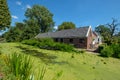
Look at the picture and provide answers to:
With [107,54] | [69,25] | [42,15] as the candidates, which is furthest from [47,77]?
[69,25]

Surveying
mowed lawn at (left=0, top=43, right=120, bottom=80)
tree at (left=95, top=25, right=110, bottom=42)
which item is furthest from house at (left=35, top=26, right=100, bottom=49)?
tree at (left=95, top=25, right=110, bottom=42)

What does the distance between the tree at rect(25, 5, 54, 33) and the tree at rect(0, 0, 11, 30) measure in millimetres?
24782

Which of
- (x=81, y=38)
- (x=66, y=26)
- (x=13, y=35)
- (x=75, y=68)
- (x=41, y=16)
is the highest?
(x=41, y=16)

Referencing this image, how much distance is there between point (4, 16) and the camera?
34.1 m

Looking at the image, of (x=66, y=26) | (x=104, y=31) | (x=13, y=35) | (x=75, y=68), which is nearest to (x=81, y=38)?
(x=75, y=68)

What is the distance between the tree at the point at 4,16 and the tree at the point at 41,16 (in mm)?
24782

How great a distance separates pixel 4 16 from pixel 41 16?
26708 mm

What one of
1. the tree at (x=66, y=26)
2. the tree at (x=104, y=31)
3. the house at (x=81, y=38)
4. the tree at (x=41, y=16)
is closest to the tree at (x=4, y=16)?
the house at (x=81, y=38)

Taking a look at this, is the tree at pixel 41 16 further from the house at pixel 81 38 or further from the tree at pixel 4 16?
the house at pixel 81 38

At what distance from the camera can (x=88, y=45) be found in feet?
97.8

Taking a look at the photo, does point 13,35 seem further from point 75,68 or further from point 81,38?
point 75,68

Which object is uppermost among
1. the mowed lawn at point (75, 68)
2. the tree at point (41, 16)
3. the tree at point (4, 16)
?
the tree at point (41, 16)

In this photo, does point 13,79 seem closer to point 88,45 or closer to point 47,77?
point 47,77

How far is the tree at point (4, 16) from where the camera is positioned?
33594mm
